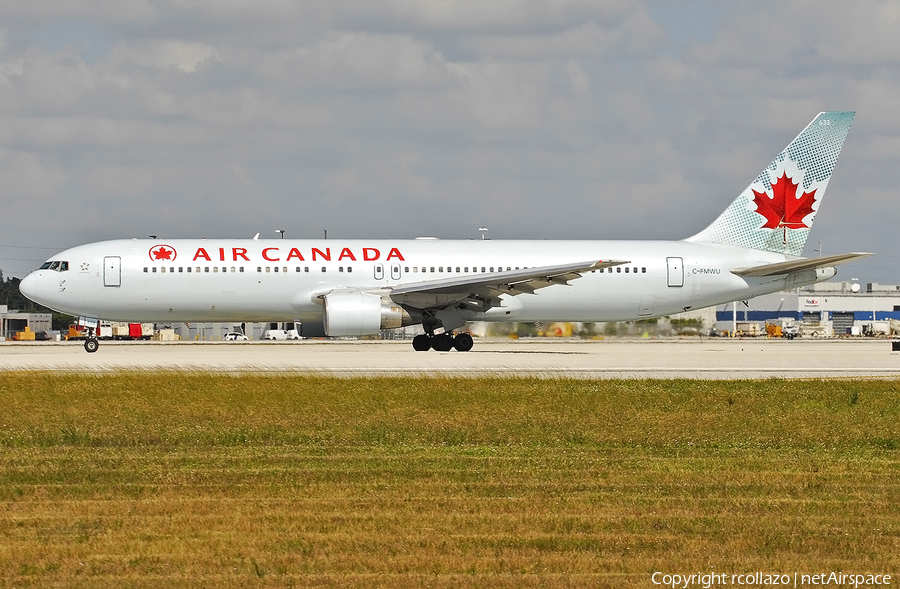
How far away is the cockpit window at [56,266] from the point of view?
35.5m

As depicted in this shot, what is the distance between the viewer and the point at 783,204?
41.0 metres

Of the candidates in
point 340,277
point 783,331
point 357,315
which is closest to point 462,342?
point 340,277

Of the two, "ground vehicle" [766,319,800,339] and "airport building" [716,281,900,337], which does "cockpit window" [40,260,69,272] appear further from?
"airport building" [716,281,900,337]

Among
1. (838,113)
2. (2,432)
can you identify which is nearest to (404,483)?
(2,432)

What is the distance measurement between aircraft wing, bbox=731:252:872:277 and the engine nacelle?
13.5m

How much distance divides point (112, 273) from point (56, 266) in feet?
6.81

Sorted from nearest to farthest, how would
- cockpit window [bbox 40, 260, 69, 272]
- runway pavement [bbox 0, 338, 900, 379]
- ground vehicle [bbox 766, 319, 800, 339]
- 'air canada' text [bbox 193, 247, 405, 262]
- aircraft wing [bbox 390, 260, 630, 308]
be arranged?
runway pavement [bbox 0, 338, 900, 379], aircraft wing [bbox 390, 260, 630, 308], cockpit window [bbox 40, 260, 69, 272], 'air canada' text [bbox 193, 247, 405, 262], ground vehicle [bbox 766, 319, 800, 339]

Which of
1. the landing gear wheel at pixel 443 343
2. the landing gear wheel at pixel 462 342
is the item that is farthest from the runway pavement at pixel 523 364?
the landing gear wheel at pixel 443 343

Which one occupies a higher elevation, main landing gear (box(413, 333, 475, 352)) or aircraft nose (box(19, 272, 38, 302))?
aircraft nose (box(19, 272, 38, 302))

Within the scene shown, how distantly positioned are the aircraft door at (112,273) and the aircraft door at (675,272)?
18749 mm

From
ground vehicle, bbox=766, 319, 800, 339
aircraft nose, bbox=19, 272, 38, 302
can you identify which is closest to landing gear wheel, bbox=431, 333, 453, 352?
aircraft nose, bbox=19, 272, 38, 302

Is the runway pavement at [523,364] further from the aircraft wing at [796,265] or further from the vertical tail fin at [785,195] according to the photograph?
the vertical tail fin at [785,195]

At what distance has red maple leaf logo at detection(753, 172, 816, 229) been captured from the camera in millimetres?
40938

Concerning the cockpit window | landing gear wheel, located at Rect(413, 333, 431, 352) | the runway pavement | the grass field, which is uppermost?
the cockpit window
